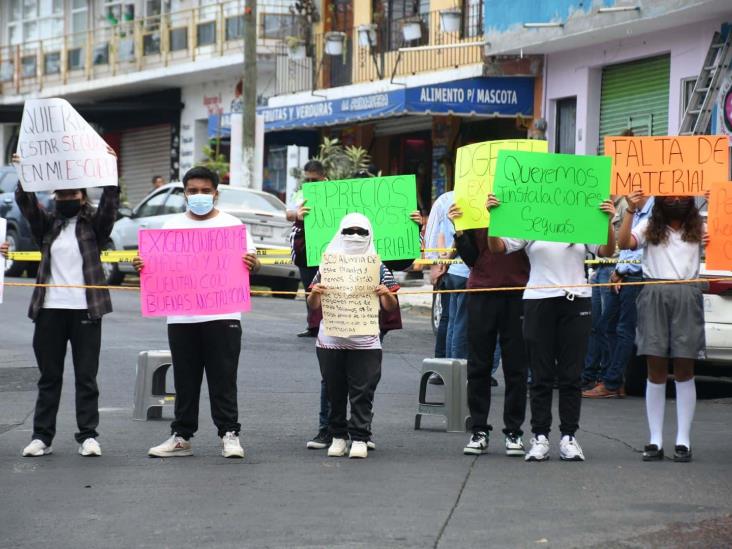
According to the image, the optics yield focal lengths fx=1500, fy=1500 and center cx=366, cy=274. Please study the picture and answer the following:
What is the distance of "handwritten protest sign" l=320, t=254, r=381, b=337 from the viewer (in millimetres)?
9148

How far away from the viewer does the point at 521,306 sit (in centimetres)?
919

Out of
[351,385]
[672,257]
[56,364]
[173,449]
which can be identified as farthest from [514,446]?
[56,364]

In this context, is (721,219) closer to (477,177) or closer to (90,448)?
(477,177)

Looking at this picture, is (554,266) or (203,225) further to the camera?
(203,225)

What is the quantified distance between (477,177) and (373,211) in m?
0.73

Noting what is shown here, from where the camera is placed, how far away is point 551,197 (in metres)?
8.99

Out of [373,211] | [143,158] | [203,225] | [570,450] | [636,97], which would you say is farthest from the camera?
[143,158]

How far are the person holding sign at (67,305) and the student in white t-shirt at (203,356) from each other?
47 centimetres

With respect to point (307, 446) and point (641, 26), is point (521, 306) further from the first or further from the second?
point (641, 26)

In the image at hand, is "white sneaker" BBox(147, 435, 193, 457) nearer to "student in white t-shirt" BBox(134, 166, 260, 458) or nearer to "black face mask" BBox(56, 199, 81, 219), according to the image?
"student in white t-shirt" BBox(134, 166, 260, 458)

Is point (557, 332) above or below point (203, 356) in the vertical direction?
above

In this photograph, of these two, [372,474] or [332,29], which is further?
[332,29]

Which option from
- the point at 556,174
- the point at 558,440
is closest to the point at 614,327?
the point at 558,440

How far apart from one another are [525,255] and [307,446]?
1.82m
